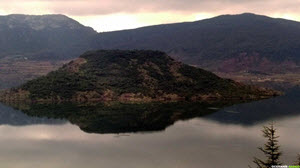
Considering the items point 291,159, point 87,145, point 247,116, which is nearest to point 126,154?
point 87,145

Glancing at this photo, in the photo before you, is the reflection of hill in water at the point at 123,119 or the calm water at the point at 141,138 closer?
the calm water at the point at 141,138

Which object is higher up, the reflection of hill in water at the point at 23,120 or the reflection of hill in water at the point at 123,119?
the reflection of hill in water at the point at 123,119

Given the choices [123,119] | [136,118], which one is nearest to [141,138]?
[123,119]

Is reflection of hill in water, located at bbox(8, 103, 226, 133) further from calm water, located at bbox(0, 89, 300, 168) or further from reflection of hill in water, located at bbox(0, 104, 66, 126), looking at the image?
reflection of hill in water, located at bbox(0, 104, 66, 126)

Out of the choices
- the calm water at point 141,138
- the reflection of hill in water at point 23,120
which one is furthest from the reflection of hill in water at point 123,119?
the reflection of hill in water at point 23,120

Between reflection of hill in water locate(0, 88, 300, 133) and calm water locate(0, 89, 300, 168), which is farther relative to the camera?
reflection of hill in water locate(0, 88, 300, 133)

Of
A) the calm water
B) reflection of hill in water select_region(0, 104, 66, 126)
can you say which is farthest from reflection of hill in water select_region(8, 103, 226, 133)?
reflection of hill in water select_region(0, 104, 66, 126)

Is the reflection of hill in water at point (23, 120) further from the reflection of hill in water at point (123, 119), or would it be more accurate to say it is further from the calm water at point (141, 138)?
the reflection of hill in water at point (123, 119)

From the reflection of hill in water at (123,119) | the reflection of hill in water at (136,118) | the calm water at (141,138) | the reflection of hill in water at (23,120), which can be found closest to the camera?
the calm water at (141,138)

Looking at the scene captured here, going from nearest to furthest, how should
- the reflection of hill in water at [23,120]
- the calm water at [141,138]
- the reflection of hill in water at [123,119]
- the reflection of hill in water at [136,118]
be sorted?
1. the calm water at [141,138]
2. the reflection of hill in water at [123,119]
3. the reflection of hill in water at [136,118]
4. the reflection of hill in water at [23,120]

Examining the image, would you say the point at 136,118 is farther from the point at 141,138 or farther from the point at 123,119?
the point at 141,138
